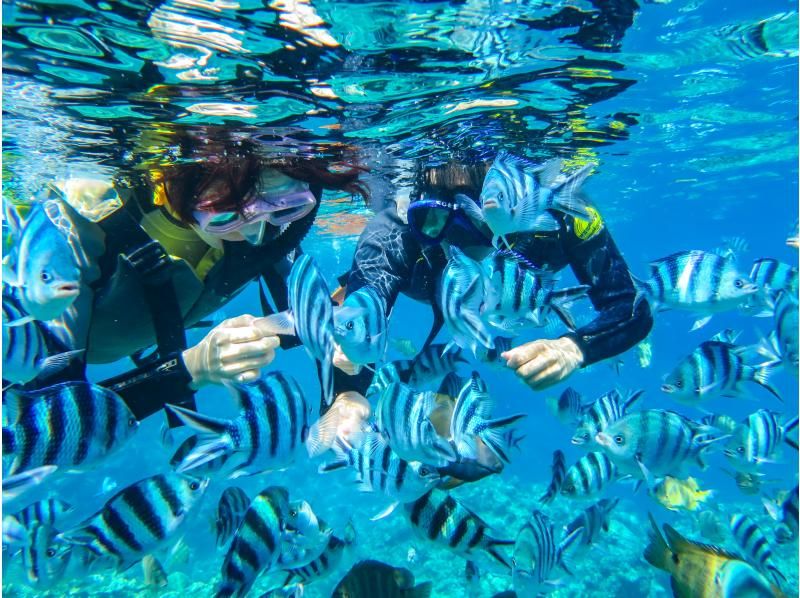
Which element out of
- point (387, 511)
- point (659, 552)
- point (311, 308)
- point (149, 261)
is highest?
point (149, 261)

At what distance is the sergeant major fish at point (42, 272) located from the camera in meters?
2.46

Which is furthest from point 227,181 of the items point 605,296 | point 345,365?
point 605,296

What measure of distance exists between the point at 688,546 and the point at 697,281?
2158 mm

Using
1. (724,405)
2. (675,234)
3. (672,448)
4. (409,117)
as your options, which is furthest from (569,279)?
(672,448)

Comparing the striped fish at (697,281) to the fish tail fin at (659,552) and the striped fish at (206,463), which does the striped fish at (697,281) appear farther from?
the striped fish at (206,463)

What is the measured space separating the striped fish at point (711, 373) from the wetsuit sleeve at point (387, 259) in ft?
8.93

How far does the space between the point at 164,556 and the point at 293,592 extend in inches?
229

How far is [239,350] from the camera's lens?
123 inches

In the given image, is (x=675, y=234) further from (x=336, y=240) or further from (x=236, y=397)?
(x=236, y=397)

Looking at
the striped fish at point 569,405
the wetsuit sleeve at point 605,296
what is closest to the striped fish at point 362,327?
the wetsuit sleeve at point 605,296

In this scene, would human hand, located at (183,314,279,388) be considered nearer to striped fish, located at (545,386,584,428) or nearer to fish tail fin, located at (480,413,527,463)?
fish tail fin, located at (480,413,527,463)

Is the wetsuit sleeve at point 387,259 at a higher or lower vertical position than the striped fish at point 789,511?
higher

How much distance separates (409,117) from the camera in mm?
8336

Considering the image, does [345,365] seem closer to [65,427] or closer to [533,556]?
[65,427]
